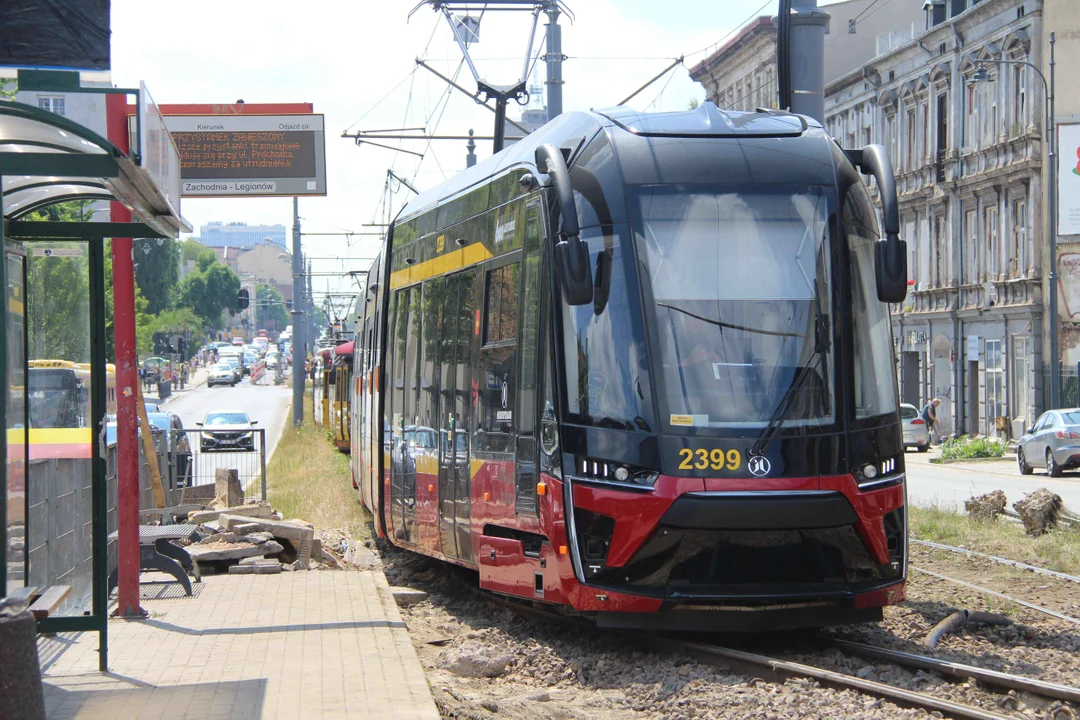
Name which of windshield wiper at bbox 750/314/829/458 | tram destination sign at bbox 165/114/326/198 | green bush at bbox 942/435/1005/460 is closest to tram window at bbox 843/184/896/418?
windshield wiper at bbox 750/314/829/458

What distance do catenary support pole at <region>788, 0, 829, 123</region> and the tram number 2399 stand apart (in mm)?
5666

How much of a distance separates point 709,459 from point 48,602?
376cm

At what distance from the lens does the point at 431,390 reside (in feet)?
39.9

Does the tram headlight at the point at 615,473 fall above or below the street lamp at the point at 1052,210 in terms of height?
below

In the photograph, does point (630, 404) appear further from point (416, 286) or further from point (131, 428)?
point (416, 286)

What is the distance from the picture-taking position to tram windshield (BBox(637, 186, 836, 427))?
28.3ft

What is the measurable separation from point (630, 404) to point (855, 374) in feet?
4.74

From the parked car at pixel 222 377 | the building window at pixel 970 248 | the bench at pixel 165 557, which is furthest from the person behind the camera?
the parked car at pixel 222 377

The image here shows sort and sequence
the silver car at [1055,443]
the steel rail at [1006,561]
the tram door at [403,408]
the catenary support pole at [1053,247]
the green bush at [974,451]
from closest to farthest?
the steel rail at [1006,561]
the tram door at [403,408]
the silver car at [1055,443]
the green bush at [974,451]
the catenary support pole at [1053,247]

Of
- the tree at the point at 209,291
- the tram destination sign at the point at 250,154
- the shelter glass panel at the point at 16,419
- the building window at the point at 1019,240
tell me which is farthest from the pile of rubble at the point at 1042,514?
the tree at the point at 209,291

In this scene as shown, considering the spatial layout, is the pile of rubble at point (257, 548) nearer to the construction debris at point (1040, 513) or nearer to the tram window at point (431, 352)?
the tram window at point (431, 352)

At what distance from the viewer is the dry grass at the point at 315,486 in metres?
21.0

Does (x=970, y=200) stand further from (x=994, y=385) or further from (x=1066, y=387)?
(x=1066, y=387)

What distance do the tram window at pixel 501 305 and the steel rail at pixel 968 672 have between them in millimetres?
3120
